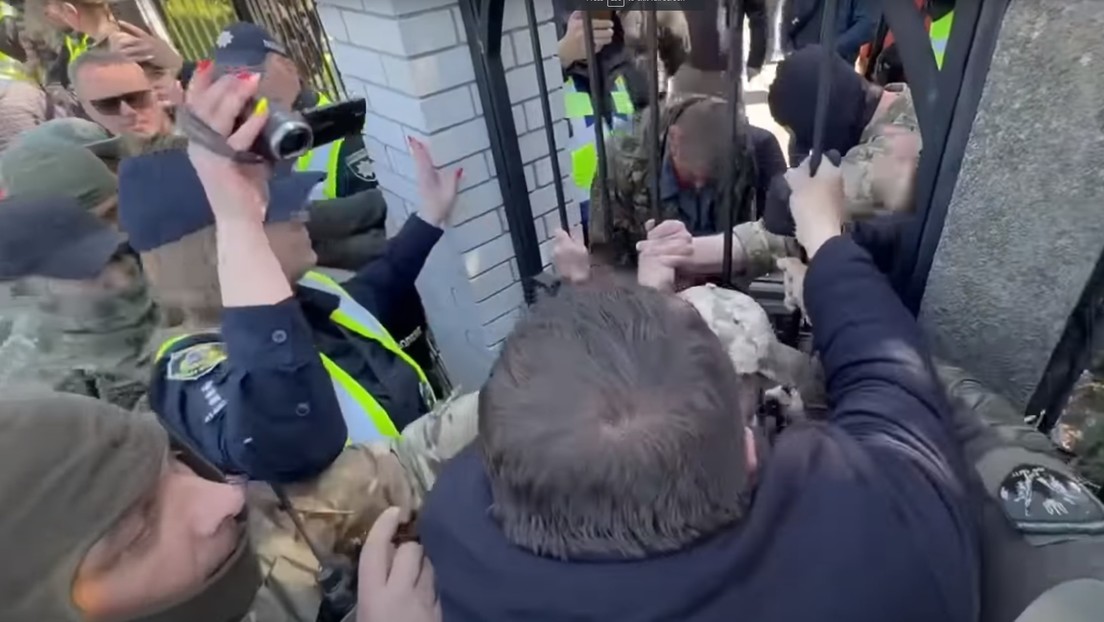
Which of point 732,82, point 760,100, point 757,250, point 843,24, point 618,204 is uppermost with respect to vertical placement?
point 732,82

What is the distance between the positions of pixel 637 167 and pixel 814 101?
57 cm

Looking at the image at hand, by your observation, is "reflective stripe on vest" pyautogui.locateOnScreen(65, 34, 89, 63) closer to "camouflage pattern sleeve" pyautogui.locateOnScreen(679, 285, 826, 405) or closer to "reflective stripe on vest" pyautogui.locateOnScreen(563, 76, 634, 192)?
"reflective stripe on vest" pyautogui.locateOnScreen(563, 76, 634, 192)

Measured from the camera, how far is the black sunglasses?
92.4 inches

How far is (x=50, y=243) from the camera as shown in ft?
4.68

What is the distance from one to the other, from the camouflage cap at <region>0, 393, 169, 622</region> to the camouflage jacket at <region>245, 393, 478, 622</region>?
0.26m

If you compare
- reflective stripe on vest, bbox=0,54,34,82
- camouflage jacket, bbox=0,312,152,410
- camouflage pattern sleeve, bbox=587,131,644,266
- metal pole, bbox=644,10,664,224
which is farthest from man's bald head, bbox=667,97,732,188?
reflective stripe on vest, bbox=0,54,34,82

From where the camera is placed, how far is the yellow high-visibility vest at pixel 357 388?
4.70ft

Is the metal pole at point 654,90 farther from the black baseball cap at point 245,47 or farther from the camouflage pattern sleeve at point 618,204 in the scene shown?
the black baseball cap at point 245,47

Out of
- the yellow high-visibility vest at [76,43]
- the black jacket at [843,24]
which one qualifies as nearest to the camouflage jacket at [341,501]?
the yellow high-visibility vest at [76,43]

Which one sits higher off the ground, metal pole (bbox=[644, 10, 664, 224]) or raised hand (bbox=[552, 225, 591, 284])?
metal pole (bbox=[644, 10, 664, 224])

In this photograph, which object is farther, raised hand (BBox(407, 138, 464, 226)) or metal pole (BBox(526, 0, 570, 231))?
raised hand (BBox(407, 138, 464, 226))

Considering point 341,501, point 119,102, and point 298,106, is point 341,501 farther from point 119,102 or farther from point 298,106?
point 119,102


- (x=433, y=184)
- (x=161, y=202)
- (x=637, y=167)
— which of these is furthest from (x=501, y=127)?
(x=161, y=202)

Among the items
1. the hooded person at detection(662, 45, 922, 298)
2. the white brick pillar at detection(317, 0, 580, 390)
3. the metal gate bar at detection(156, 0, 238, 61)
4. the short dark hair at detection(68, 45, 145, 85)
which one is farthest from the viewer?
the metal gate bar at detection(156, 0, 238, 61)
